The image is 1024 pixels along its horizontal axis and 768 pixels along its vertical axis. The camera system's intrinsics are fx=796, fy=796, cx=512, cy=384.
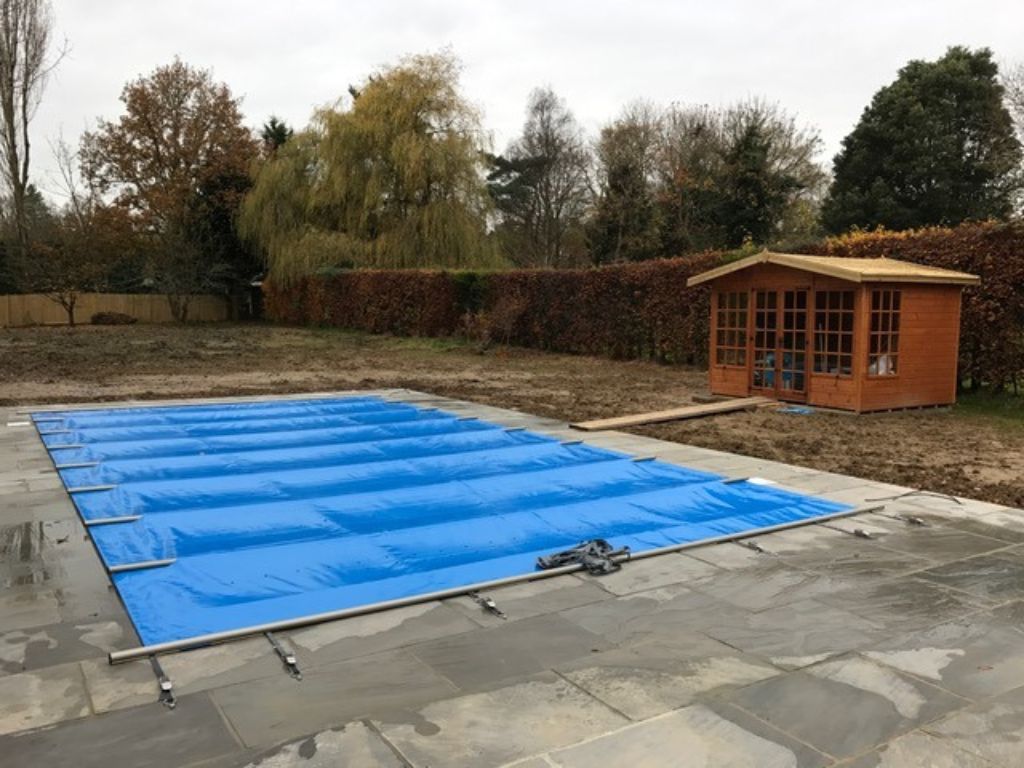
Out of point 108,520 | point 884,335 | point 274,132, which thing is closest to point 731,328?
point 884,335

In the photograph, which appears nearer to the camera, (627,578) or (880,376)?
(627,578)

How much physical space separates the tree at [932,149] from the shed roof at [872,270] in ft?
47.8

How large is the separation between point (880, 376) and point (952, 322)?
1.43m

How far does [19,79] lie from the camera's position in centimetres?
2839

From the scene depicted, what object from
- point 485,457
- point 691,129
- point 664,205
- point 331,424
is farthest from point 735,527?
point 691,129

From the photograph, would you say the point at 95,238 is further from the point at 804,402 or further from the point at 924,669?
the point at 924,669

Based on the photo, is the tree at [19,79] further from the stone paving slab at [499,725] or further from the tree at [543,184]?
the stone paving slab at [499,725]

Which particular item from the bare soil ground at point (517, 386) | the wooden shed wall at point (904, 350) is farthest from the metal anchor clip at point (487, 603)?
the wooden shed wall at point (904, 350)

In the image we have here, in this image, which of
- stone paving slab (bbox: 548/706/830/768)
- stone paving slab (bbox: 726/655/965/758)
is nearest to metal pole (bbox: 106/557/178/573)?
stone paving slab (bbox: 548/706/830/768)

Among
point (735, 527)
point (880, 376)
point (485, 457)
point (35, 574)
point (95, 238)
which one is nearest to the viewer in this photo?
point (35, 574)

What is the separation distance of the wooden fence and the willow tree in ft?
25.8

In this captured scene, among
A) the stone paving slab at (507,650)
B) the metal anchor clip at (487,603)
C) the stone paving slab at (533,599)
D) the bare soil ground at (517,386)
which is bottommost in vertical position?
the bare soil ground at (517,386)

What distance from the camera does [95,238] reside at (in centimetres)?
2888

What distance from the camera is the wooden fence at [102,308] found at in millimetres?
28453
